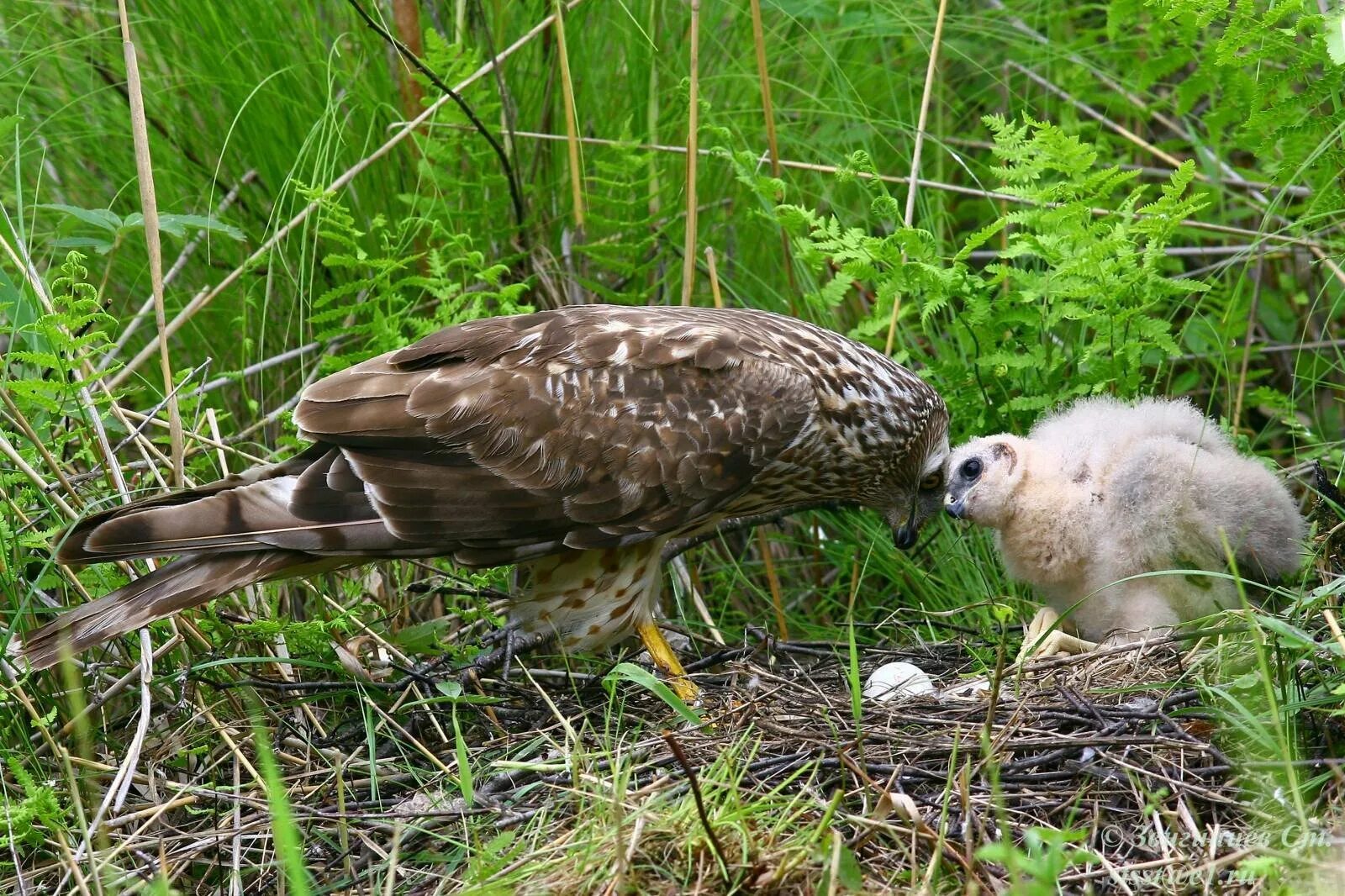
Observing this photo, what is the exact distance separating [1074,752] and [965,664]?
0.84 m

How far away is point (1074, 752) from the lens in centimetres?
317

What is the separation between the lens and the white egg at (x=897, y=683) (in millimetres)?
3672

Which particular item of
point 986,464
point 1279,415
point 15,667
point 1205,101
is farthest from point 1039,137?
point 15,667

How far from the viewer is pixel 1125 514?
384 cm

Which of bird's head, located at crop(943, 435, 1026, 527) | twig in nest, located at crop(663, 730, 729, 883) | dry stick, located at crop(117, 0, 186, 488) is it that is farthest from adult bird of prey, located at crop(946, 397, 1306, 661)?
dry stick, located at crop(117, 0, 186, 488)

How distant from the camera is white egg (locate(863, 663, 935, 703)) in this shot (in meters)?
3.67

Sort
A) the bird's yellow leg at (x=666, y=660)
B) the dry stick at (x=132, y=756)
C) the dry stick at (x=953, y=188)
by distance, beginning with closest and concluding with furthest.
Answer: the dry stick at (x=132, y=756) → the bird's yellow leg at (x=666, y=660) → the dry stick at (x=953, y=188)

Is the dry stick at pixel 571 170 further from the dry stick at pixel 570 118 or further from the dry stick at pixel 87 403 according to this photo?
the dry stick at pixel 87 403

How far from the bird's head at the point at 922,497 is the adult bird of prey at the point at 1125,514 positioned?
19cm

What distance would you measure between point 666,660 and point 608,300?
1.48 m

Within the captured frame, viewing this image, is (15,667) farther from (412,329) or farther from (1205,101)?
(1205,101)

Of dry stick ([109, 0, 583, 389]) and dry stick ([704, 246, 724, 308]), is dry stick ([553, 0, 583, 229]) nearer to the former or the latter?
dry stick ([109, 0, 583, 389])

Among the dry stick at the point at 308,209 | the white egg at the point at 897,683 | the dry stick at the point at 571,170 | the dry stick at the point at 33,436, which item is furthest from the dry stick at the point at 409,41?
the white egg at the point at 897,683

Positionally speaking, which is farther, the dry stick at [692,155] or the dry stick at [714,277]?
the dry stick at [714,277]
